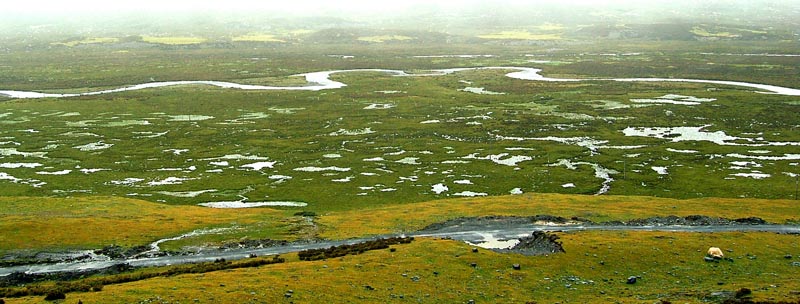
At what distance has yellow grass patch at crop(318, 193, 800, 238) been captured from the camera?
217ft

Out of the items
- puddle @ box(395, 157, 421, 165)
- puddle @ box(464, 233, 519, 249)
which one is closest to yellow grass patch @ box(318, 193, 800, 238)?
puddle @ box(464, 233, 519, 249)

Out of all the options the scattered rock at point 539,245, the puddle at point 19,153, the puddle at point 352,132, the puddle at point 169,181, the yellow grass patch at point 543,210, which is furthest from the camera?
the puddle at point 352,132

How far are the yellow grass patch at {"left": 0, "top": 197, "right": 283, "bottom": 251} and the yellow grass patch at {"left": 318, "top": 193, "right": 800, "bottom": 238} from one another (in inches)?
403

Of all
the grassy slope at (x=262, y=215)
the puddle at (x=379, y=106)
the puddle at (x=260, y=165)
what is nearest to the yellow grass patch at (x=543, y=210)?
the grassy slope at (x=262, y=215)

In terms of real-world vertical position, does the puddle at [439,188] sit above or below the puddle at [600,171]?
above

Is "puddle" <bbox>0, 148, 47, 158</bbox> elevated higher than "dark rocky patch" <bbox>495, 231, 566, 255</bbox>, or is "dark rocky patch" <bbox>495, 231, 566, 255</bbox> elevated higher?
"dark rocky patch" <bbox>495, 231, 566, 255</bbox>

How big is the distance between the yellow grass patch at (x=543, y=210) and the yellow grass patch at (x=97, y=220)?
10.2 meters

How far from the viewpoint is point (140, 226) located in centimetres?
6531

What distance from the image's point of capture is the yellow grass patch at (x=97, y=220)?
194 ft

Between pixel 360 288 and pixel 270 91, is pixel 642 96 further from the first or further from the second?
pixel 360 288

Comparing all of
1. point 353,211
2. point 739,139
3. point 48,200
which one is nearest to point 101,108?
point 48,200

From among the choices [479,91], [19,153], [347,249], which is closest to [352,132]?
[19,153]

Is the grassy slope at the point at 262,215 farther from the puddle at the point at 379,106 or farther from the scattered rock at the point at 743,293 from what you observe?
the puddle at the point at 379,106

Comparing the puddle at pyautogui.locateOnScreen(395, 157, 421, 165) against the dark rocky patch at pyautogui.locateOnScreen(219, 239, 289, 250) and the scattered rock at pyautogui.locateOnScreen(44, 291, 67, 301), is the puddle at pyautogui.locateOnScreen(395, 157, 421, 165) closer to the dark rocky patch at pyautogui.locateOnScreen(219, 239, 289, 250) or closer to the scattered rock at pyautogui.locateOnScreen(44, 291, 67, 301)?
the dark rocky patch at pyautogui.locateOnScreen(219, 239, 289, 250)
